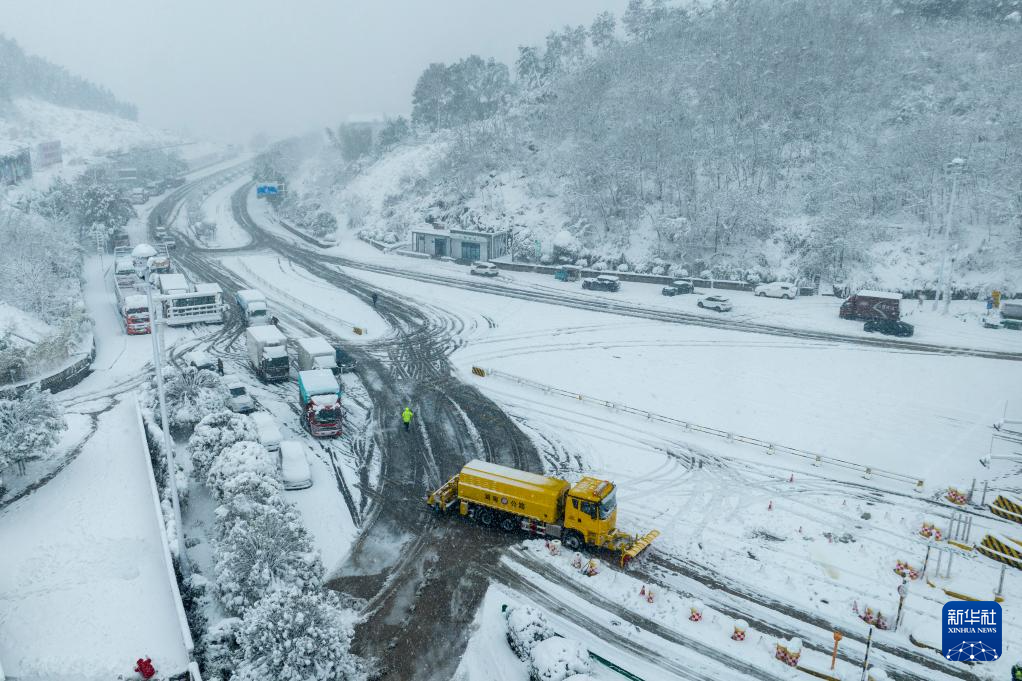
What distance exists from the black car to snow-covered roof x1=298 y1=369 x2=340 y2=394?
37478mm

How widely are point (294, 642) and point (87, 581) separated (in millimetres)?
8728

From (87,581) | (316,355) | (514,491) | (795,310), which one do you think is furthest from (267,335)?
(795,310)

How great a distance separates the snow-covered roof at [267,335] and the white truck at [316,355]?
1.32m

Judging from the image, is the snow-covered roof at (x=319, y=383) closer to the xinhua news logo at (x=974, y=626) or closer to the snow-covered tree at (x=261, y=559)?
the snow-covered tree at (x=261, y=559)

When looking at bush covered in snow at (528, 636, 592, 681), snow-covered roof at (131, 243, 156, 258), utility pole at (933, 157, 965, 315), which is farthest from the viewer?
snow-covered roof at (131, 243, 156, 258)

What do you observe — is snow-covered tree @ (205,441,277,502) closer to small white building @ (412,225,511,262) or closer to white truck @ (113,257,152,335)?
white truck @ (113,257,152,335)

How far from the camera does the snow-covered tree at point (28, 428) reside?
23.3 metres

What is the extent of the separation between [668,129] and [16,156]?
303 feet

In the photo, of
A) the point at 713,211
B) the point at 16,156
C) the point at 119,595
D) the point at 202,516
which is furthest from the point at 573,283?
the point at 16,156

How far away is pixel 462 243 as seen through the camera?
70812 millimetres

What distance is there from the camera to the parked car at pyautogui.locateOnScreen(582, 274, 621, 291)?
2299 inches

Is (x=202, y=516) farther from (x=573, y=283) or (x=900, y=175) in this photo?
(x=900, y=175)

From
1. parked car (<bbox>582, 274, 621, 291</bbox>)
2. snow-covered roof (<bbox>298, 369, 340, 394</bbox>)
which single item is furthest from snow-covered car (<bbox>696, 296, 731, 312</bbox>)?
snow-covered roof (<bbox>298, 369, 340, 394</bbox>)

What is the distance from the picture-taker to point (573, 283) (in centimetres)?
6234
